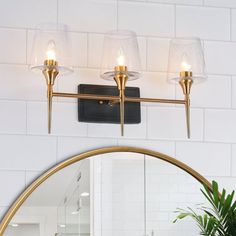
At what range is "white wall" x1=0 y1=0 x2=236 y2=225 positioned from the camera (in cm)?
204

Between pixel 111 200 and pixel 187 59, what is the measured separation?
0.48 meters

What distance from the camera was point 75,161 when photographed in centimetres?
203

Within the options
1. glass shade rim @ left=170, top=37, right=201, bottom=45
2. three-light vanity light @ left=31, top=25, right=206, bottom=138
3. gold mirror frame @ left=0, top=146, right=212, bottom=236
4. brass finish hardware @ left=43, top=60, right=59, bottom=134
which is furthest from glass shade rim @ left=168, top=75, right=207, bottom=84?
brass finish hardware @ left=43, top=60, right=59, bottom=134

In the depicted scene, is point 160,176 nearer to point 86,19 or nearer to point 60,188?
point 60,188

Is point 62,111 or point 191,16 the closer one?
point 62,111

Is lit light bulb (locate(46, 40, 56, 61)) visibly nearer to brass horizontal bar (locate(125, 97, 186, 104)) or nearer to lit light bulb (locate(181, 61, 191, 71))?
brass horizontal bar (locate(125, 97, 186, 104))

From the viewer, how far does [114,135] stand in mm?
2096

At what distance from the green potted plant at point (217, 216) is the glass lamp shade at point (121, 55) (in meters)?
0.41

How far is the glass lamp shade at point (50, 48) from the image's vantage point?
6.44 ft

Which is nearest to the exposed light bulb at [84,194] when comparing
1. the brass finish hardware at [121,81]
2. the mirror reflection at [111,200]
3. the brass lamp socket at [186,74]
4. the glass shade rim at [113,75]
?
the mirror reflection at [111,200]

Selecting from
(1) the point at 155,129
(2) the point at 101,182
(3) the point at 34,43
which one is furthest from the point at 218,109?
(3) the point at 34,43

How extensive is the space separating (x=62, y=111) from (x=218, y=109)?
19.9 inches

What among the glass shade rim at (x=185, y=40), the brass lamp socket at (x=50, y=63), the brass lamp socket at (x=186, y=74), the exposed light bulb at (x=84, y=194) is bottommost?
the exposed light bulb at (x=84, y=194)

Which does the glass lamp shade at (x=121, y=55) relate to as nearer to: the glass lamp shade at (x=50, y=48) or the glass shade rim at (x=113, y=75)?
the glass shade rim at (x=113, y=75)
